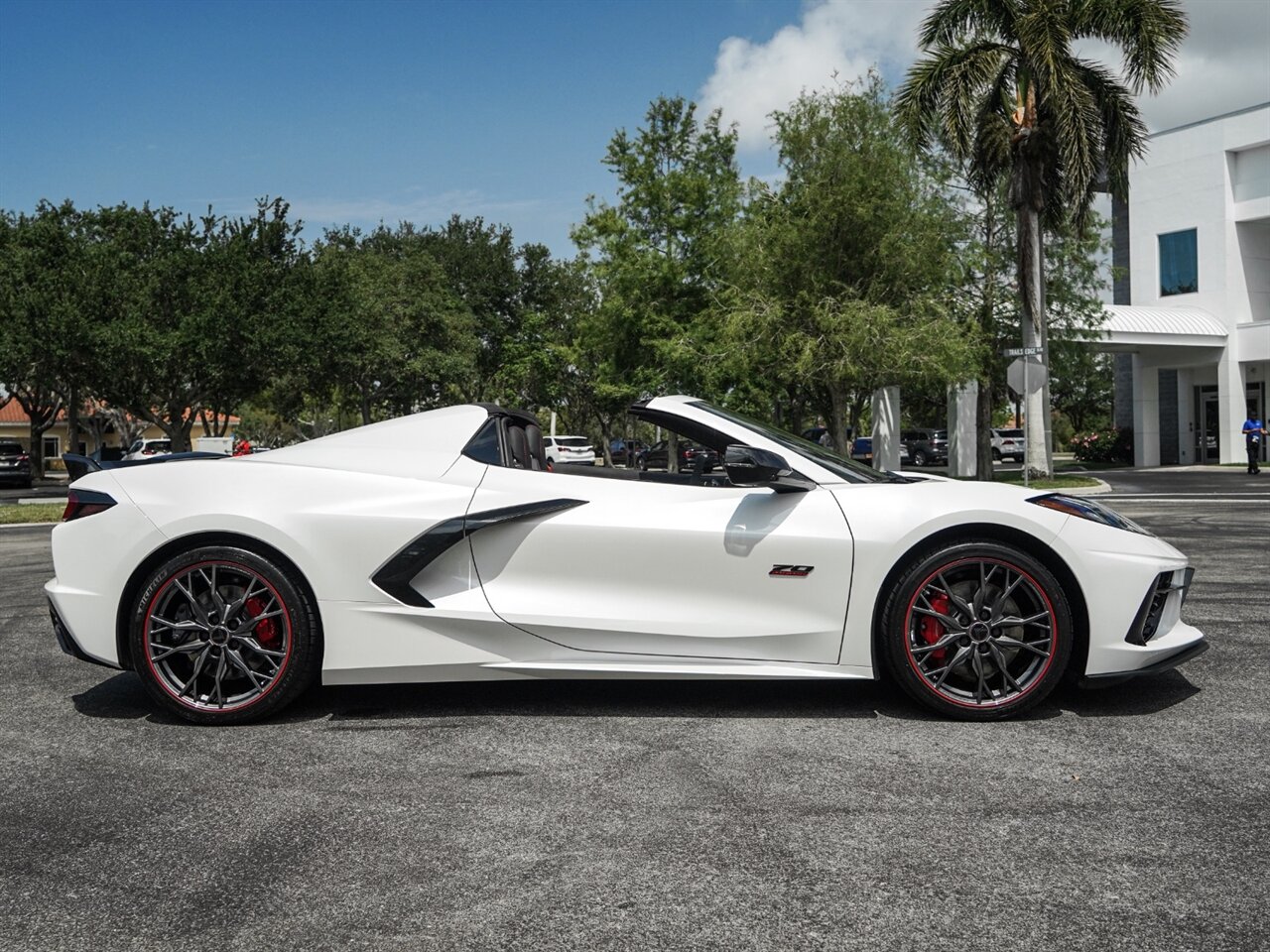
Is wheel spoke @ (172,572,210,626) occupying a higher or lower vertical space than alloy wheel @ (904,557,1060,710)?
higher

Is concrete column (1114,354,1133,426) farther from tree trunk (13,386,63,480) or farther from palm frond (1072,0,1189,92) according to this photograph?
tree trunk (13,386,63,480)

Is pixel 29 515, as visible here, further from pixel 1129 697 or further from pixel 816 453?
pixel 1129 697

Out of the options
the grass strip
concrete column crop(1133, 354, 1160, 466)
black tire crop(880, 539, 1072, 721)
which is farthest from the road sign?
concrete column crop(1133, 354, 1160, 466)

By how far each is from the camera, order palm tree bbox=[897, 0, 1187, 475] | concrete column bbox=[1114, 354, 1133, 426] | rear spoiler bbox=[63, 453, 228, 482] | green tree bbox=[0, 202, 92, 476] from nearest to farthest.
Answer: rear spoiler bbox=[63, 453, 228, 482] → palm tree bbox=[897, 0, 1187, 475] → green tree bbox=[0, 202, 92, 476] → concrete column bbox=[1114, 354, 1133, 426]

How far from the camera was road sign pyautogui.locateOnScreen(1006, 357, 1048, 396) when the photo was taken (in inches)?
845

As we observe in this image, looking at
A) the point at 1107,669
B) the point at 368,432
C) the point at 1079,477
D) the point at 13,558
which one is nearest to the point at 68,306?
the point at 13,558

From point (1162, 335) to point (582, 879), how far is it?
37.4 m

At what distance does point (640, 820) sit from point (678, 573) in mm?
1258

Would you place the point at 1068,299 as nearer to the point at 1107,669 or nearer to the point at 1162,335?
the point at 1162,335

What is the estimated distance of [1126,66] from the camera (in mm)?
24719

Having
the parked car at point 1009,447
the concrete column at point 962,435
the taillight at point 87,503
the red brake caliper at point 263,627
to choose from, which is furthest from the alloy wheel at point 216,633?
the parked car at point 1009,447

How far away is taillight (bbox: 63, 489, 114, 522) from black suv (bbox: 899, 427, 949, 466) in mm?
47162

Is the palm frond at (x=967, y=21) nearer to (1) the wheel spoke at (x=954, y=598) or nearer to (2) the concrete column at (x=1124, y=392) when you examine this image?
(2) the concrete column at (x=1124, y=392)

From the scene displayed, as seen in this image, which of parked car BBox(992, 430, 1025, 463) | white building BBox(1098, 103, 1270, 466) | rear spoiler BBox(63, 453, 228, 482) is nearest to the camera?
rear spoiler BBox(63, 453, 228, 482)
